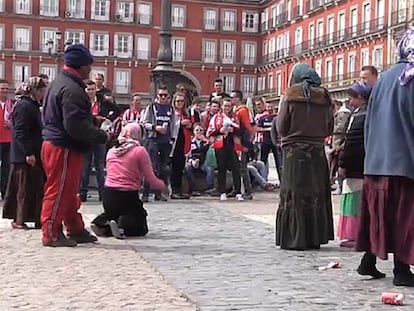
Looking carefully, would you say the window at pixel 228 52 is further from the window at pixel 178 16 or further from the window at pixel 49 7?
the window at pixel 49 7

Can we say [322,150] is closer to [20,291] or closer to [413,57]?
[413,57]

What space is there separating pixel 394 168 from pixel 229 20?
235ft

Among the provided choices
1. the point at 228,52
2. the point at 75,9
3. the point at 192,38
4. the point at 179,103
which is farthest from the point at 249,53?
the point at 179,103

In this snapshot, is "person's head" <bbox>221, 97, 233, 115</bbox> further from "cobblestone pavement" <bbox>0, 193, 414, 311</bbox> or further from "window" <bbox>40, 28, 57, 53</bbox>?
"window" <bbox>40, 28, 57, 53</bbox>

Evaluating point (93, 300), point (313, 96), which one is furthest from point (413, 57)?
point (93, 300)

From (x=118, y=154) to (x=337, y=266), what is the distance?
2905 millimetres

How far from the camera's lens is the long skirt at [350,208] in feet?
26.3

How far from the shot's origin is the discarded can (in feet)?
18.4

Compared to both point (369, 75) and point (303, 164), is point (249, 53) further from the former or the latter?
point (303, 164)

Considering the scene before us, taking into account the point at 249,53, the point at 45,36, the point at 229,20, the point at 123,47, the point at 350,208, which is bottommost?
the point at 350,208

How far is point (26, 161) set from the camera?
9.03 m

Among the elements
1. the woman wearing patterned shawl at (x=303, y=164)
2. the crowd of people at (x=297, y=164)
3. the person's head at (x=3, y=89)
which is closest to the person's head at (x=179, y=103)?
the crowd of people at (x=297, y=164)

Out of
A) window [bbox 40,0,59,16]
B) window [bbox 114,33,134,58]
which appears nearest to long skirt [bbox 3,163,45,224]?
window [bbox 40,0,59,16]

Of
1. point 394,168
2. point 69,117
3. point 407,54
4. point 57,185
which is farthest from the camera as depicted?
point 57,185
